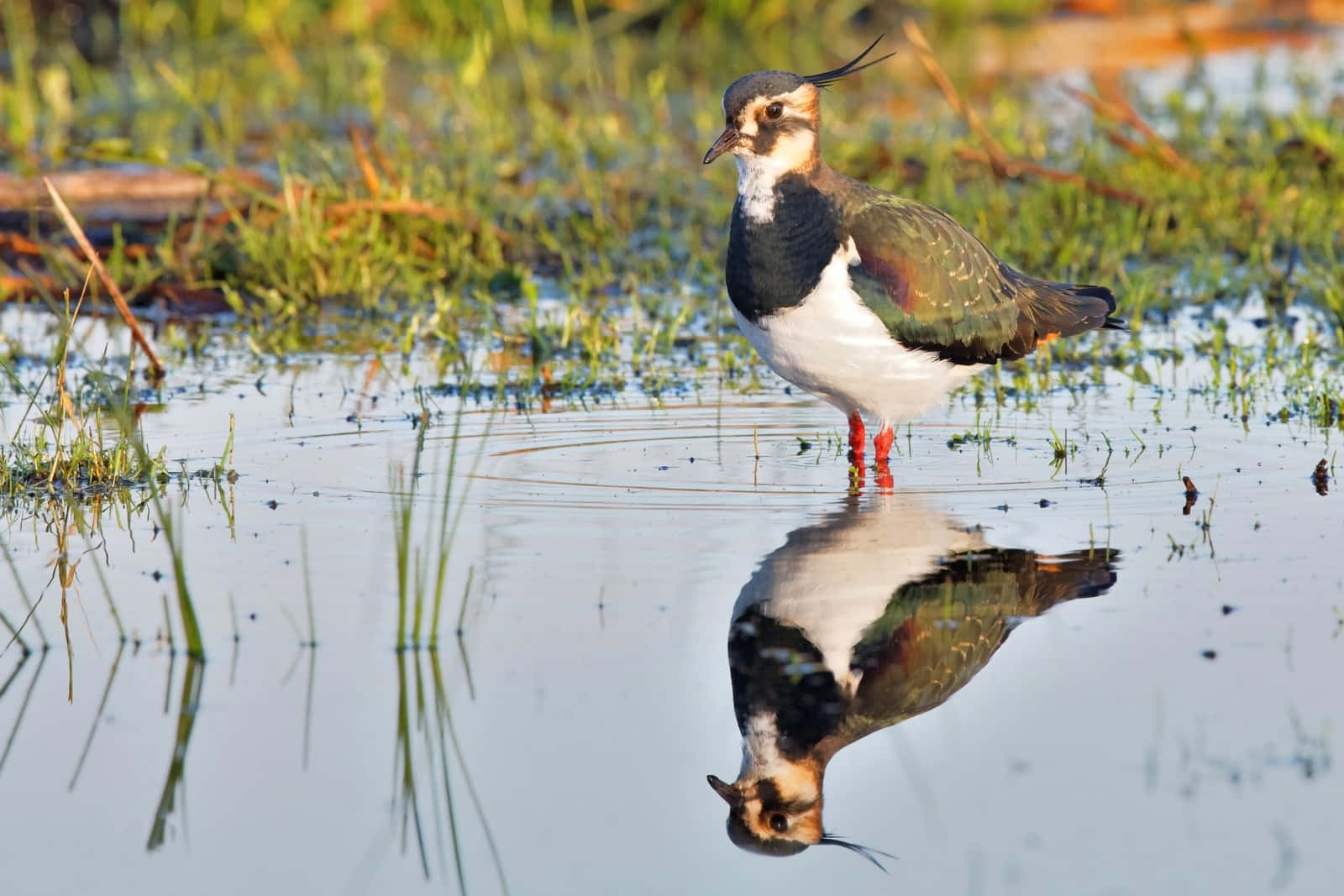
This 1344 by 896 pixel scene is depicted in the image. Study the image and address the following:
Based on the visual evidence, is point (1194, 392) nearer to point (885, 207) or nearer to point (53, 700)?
point (885, 207)

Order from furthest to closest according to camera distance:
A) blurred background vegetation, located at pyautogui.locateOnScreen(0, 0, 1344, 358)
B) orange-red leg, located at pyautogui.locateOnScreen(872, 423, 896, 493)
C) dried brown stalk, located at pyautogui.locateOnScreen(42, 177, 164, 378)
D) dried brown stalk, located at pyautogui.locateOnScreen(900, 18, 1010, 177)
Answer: blurred background vegetation, located at pyautogui.locateOnScreen(0, 0, 1344, 358)
dried brown stalk, located at pyautogui.locateOnScreen(900, 18, 1010, 177)
dried brown stalk, located at pyautogui.locateOnScreen(42, 177, 164, 378)
orange-red leg, located at pyautogui.locateOnScreen(872, 423, 896, 493)

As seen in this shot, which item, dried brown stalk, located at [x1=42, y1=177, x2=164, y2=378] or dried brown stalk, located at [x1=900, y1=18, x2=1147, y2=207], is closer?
dried brown stalk, located at [x1=42, y1=177, x2=164, y2=378]

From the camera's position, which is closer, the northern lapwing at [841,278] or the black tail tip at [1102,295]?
the northern lapwing at [841,278]

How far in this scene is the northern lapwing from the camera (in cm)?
532

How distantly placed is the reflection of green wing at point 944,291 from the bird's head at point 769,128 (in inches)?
7.9

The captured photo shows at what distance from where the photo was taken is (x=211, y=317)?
841 cm

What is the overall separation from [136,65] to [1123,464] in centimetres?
1045

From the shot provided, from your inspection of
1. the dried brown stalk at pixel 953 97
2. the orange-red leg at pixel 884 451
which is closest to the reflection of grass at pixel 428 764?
the orange-red leg at pixel 884 451

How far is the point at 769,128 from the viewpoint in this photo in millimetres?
5492

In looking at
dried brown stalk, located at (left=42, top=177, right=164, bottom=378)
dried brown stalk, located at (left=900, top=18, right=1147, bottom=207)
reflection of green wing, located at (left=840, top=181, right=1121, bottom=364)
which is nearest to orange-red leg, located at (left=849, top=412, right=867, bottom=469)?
reflection of green wing, located at (left=840, top=181, right=1121, bottom=364)

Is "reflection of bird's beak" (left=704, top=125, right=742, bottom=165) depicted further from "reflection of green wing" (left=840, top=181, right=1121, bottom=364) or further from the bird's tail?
the bird's tail

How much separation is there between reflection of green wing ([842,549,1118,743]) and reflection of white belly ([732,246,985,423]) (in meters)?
0.89

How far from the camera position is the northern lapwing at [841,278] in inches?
209

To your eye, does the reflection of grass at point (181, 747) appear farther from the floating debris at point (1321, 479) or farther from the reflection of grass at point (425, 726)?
the floating debris at point (1321, 479)
